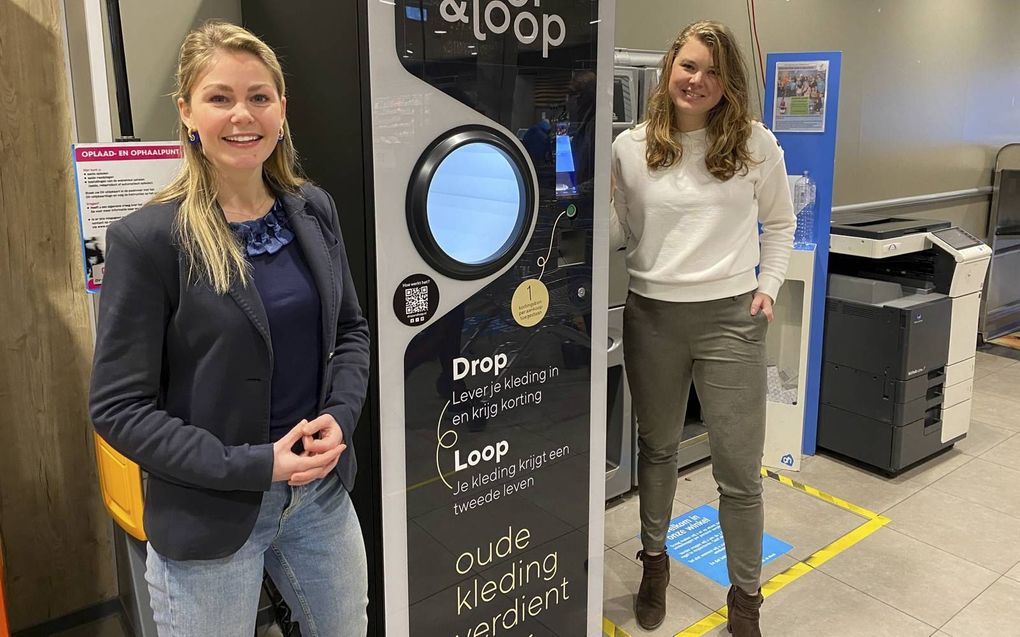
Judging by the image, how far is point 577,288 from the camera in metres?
1.95

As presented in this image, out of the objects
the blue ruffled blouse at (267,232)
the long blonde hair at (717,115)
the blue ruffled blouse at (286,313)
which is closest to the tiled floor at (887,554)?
the long blonde hair at (717,115)

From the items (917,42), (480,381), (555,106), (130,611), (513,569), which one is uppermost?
(917,42)

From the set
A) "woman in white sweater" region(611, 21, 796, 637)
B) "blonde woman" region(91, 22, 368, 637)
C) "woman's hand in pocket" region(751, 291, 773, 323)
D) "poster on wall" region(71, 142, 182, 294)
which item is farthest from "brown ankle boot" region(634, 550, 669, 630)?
"poster on wall" region(71, 142, 182, 294)

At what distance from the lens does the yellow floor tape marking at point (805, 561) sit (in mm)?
2338

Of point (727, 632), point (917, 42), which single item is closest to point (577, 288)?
point (727, 632)

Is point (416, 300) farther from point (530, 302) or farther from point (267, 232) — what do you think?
point (267, 232)

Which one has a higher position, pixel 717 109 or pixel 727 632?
pixel 717 109

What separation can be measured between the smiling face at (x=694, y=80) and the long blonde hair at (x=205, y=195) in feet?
3.49

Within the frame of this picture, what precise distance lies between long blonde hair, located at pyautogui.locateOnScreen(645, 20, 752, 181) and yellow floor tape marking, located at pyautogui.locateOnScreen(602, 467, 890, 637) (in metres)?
1.30

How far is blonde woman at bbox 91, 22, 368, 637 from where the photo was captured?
45.3 inches

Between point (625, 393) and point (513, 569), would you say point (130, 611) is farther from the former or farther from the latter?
point (625, 393)

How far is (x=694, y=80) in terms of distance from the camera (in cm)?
194

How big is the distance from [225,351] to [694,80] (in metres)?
1.30

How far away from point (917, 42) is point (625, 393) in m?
3.52
